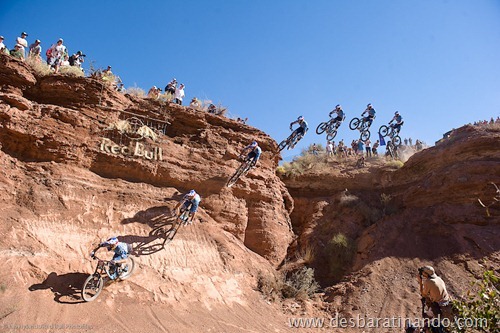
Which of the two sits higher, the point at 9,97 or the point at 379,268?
the point at 9,97

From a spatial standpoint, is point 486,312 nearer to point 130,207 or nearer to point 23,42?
point 130,207

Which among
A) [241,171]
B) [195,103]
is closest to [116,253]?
[241,171]

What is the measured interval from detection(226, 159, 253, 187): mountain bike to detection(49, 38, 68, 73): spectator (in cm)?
970

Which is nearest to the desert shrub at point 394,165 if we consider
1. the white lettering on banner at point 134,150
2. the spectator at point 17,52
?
the white lettering on banner at point 134,150

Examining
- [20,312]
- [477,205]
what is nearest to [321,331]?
[20,312]

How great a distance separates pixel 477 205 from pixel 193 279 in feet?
46.6

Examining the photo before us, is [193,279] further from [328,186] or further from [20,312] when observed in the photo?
[328,186]

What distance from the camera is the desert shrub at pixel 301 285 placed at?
49.2 feet

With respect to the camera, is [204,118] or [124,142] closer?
[124,142]

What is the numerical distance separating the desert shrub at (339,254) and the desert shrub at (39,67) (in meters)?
15.8

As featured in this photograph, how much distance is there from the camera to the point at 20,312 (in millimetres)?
8859

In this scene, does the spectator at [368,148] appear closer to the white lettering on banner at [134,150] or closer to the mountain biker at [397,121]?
the mountain biker at [397,121]

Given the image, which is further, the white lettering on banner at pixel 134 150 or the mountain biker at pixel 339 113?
the mountain biker at pixel 339 113

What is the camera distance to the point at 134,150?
52.1 feet
